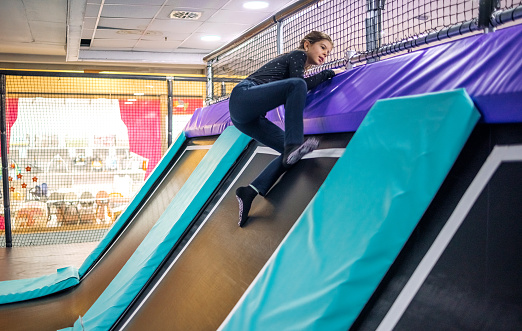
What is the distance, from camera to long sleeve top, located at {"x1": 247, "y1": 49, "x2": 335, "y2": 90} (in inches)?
86.7

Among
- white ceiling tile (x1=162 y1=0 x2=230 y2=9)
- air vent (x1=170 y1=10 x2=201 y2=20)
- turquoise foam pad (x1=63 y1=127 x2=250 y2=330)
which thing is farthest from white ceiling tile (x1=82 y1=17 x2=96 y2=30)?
turquoise foam pad (x1=63 y1=127 x2=250 y2=330)

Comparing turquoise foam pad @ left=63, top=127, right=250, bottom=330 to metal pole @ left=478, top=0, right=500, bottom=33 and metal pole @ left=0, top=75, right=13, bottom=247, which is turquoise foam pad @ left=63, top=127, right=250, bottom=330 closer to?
metal pole @ left=478, top=0, right=500, bottom=33

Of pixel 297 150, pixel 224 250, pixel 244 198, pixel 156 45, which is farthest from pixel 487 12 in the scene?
pixel 156 45

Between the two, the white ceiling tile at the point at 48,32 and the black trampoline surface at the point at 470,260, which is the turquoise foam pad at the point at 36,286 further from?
the white ceiling tile at the point at 48,32

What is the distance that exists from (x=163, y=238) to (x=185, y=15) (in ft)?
19.7

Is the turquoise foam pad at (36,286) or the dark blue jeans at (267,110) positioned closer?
the dark blue jeans at (267,110)

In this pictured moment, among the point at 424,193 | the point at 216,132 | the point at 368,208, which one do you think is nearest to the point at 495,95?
the point at 424,193

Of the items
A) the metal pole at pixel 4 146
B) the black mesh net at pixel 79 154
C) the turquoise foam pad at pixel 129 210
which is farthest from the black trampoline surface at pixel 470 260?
the black mesh net at pixel 79 154

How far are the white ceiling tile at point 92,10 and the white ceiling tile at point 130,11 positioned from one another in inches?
4.2

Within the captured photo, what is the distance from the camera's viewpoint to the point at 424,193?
1250 millimetres

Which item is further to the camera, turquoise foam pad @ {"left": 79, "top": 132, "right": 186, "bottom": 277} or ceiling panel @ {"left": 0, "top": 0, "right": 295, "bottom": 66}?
ceiling panel @ {"left": 0, "top": 0, "right": 295, "bottom": 66}

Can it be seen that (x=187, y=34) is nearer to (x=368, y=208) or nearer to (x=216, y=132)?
(x=216, y=132)

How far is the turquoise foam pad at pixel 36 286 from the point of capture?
3416 millimetres

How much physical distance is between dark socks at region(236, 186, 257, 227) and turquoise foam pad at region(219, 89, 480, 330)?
2.23ft
